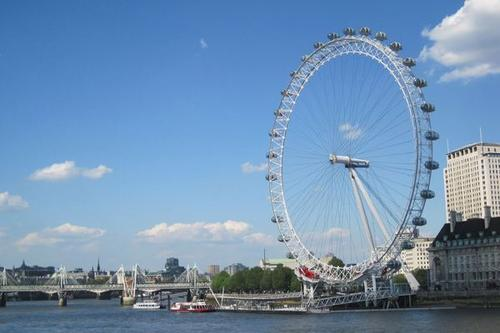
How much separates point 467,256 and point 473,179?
71849 millimetres

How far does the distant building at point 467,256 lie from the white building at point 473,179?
59632mm

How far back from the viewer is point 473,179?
16388cm

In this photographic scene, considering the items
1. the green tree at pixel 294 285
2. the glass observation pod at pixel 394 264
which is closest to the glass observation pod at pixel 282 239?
the glass observation pod at pixel 394 264

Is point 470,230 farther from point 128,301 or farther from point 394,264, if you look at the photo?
point 128,301

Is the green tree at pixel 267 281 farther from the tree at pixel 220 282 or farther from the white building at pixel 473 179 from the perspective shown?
the white building at pixel 473 179

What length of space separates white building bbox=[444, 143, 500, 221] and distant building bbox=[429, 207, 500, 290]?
59632 millimetres

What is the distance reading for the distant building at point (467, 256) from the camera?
91.9 m

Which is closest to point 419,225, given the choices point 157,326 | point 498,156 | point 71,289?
point 157,326

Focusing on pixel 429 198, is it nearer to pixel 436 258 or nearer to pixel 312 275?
pixel 312 275

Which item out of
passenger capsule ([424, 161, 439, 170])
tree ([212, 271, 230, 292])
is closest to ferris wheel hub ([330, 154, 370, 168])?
passenger capsule ([424, 161, 439, 170])

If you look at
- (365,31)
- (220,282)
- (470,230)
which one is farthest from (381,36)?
(220,282)

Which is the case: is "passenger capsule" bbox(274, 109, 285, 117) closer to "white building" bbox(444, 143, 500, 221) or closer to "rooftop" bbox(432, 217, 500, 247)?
"rooftop" bbox(432, 217, 500, 247)

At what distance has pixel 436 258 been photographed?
101438mm

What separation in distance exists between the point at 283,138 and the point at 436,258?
3731 cm
